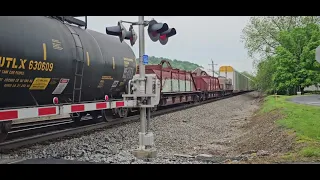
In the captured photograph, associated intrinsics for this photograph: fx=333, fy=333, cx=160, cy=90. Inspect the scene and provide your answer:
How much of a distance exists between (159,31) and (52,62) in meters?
2.70

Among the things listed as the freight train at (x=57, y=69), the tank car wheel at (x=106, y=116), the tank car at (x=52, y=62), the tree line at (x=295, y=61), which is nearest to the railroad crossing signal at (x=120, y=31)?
the freight train at (x=57, y=69)

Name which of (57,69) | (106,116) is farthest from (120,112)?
(57,69)

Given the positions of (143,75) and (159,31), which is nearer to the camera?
(159,31)

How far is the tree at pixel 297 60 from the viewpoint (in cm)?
3756

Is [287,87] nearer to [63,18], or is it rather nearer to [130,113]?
[130,113]

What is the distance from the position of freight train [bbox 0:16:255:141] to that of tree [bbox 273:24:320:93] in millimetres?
29830

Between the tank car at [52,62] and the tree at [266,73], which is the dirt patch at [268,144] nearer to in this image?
the tank car at [52,62]

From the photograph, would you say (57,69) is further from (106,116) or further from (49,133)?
(106,116)

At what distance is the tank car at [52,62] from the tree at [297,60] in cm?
3111

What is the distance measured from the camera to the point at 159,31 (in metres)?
6.98

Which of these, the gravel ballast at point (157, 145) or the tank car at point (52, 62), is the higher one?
the tank car at point (52, 62)
